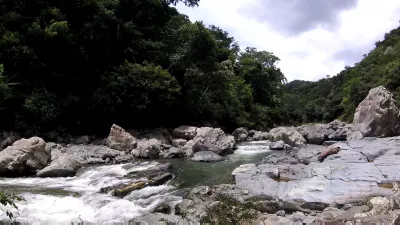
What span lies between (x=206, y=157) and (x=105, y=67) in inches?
430

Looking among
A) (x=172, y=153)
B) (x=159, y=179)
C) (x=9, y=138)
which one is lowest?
(x=159, y=179)

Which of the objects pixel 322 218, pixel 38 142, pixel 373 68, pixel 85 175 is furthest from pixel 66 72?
pixel 373 68

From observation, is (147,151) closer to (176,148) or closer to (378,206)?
(176,148)

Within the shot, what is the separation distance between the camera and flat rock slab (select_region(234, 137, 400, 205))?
7633 millimetres

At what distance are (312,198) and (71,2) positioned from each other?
64.3ft

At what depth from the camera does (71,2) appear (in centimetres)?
2141

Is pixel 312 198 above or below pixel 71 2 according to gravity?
below

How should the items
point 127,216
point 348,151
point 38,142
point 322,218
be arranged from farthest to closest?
point 38,142, point 348,151, point 127,216, point 322,218

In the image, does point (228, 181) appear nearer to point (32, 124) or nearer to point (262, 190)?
point (262, 190)

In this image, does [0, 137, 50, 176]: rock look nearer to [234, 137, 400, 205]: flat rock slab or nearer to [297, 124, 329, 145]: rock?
[234, 137, 400, 205]: flat rock slab

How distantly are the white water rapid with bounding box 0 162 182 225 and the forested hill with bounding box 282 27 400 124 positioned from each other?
1010 inches

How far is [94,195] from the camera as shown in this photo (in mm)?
9609

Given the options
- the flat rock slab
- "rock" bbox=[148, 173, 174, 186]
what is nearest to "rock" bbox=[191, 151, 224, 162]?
"rock" bbox=[148, 173, 174, 186]

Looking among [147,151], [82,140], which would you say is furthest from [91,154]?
[82,140]
